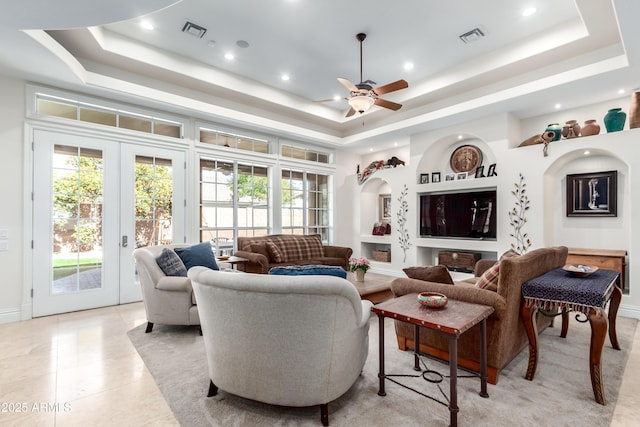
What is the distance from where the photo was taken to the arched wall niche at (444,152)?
5.56m

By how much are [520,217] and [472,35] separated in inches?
108

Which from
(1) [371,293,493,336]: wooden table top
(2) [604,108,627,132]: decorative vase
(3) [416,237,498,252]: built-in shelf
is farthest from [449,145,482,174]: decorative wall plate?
(1) [371,293,493,336]: wooden table top

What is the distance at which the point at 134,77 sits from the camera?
4.39m

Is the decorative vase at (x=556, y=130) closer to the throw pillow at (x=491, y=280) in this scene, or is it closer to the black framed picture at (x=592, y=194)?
the black framed picture at (x=592, y=194)

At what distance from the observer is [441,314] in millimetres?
1991

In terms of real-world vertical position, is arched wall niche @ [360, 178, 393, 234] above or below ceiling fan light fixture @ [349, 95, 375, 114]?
below

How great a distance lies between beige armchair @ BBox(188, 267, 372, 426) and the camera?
1661 millimetres

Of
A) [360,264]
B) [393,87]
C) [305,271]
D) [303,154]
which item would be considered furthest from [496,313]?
[303,154]

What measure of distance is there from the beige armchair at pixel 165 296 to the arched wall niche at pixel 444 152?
4.63 metres

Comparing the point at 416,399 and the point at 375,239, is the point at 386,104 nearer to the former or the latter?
the point at 416,399

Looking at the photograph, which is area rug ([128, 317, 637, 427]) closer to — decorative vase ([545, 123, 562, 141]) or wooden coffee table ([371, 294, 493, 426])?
wooden coffee table ([371, 294, 493, 426])

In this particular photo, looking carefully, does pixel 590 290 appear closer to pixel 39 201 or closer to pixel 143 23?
pixel 143 23

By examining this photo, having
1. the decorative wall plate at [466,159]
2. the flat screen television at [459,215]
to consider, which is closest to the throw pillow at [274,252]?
the flat screen television at [459,215]

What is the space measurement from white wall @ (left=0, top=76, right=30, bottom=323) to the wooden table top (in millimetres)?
4352
